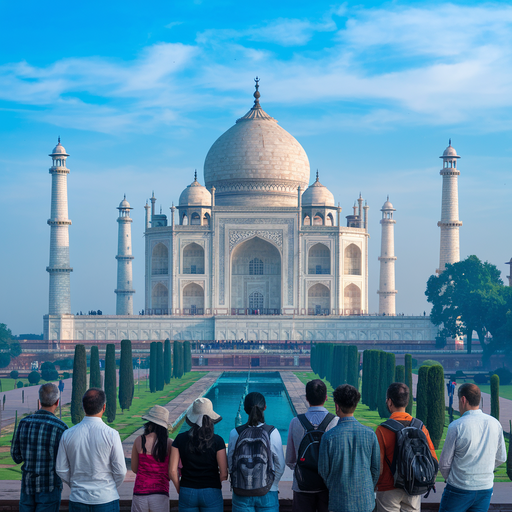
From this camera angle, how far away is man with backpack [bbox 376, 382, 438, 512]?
3.61 metres

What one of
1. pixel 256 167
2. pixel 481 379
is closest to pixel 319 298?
pixel 256 167

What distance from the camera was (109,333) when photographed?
2900 cm

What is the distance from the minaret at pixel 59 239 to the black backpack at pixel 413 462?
26614mm

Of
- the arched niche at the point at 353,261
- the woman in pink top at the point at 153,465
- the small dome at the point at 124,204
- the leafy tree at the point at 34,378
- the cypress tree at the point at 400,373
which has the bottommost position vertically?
the leafy tree at the point at 34,378

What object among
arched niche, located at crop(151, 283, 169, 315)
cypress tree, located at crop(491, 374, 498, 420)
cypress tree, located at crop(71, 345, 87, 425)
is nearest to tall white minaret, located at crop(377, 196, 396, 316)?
arched niche, located at crop(151, 283, 169, 315)

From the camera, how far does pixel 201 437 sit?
3.70 metres

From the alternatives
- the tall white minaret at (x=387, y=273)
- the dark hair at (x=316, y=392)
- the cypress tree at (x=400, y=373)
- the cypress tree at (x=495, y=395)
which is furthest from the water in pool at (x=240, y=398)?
the tall white minaret at (x=387, y=273)

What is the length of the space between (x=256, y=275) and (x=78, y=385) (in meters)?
18.7

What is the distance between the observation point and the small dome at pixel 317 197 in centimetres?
3269

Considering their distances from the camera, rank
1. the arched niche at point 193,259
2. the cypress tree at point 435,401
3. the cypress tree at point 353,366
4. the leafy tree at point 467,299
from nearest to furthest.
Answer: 1. the cypress tree at point 435,401
2. the cypress tree at point 353,366
3. the leafy tree at point 467,299
4. the arched niche at point 193,259

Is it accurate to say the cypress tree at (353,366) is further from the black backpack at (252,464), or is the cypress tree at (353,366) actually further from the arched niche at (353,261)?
the arched niche at (353,261)

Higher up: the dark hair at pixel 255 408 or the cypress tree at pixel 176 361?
the dark hair at pixel 255 408

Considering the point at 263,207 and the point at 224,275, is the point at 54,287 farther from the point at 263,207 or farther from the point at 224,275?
the point at 263,207

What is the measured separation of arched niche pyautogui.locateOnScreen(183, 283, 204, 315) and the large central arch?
1277 mm
